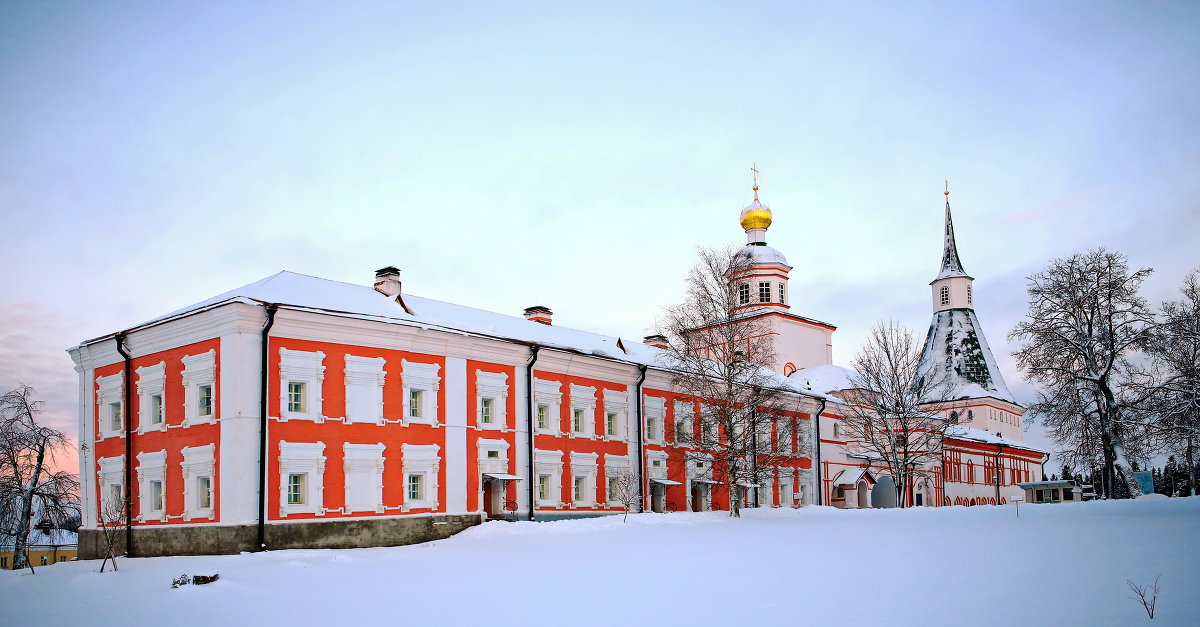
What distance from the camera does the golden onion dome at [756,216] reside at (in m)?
62.5

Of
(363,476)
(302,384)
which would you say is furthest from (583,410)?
(302,384)

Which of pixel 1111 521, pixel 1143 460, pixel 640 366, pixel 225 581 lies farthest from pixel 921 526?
pixel 225 581

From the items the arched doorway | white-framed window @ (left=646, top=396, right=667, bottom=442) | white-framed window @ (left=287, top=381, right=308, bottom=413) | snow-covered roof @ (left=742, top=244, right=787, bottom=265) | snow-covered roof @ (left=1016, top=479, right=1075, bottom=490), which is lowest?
→ snow-covered roof @ (left=1016, top=479, right=1075, bottom=490)

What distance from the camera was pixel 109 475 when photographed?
28.8 meters

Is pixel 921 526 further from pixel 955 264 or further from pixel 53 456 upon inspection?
pixel 955 264

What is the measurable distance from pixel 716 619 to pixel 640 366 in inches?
929

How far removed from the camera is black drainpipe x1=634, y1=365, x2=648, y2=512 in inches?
1440

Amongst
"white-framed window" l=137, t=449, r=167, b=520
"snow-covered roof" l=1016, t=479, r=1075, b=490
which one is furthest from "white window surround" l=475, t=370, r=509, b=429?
"snow-covered roof" l=1016, t=479, r=1075, b=490

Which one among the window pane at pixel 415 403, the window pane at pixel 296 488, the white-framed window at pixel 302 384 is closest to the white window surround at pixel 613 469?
the window pane at pixel 415 403

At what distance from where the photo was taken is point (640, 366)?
1453 inches

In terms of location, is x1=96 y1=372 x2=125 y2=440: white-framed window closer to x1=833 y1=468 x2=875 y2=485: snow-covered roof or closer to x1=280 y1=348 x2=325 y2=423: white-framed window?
x1=280 y1=348 x2=325 y2=423: white-framed window

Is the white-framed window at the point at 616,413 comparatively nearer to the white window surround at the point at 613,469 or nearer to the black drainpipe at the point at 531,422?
the white window surround at the point at 613,469

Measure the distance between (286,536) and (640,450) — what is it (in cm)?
1557

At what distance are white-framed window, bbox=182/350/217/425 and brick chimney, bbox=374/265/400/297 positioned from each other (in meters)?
6.79
